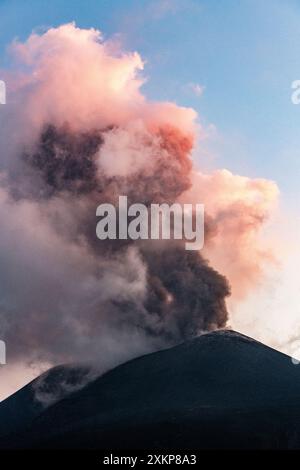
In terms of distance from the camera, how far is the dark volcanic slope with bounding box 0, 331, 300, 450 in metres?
123

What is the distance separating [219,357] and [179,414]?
130ft

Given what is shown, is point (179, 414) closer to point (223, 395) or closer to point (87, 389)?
point (223, 395)

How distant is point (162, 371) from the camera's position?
549 ft

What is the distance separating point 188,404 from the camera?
143375 mm

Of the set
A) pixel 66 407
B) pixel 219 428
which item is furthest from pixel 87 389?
pixel 219 428

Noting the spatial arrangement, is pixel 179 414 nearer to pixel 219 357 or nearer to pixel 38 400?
pixel 219 357

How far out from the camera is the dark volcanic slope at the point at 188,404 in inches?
4835
